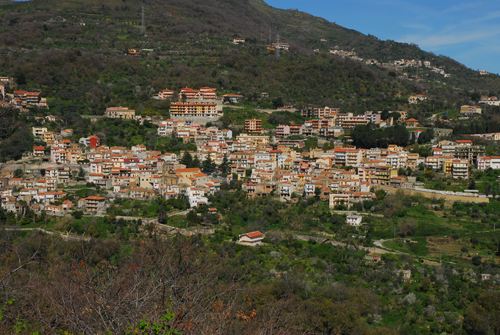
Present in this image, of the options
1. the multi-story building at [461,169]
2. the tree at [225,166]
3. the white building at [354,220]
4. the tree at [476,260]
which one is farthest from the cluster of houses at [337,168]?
the tree at [476,260]

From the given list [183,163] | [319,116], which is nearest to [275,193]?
[183,163]

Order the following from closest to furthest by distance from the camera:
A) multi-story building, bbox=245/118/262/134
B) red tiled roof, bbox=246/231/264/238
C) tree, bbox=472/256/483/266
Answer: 1. tree, bbox=472/256/483/266
2. red tiled roof, bbox=246/231/264/238
3. multi-story building, bbox=245/118/262/134

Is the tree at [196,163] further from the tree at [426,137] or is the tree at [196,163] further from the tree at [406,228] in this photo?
the tree at [426,137]

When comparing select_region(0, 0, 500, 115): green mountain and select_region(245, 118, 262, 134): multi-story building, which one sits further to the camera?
select_region(0, 0, 500, 115): green mountain

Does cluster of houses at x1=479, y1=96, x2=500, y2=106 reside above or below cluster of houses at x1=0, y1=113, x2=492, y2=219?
above

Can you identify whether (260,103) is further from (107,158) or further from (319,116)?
(107,158)

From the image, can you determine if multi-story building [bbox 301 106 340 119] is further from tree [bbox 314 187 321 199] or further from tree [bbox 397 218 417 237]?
tree [bbox 397 218 417 237]

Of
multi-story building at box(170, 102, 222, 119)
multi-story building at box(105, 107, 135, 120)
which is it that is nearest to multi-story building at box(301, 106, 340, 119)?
multi-story building at box(170, 102, 222, 119)
